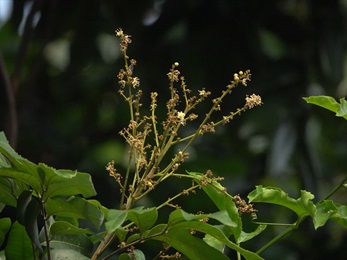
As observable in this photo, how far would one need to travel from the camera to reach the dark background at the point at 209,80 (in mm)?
1963

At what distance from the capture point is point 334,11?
81.3 inches

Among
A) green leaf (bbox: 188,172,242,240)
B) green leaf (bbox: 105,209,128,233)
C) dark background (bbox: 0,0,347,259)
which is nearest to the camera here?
green leaf (bbox: 105,209,128,233)

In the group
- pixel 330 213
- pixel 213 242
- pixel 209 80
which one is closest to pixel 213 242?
pixel 213 242

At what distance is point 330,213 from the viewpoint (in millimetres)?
629

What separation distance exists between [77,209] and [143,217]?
0.16ft

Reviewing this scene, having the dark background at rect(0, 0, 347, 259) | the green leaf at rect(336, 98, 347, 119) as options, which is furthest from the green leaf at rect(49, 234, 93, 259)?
the dark background at rect(0, 0, 347, 259)

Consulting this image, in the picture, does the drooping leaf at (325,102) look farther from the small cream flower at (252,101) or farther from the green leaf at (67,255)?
the green leaf at (67,255)

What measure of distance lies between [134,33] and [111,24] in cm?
11

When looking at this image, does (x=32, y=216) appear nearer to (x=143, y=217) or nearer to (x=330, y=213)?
(x=143, y=217)

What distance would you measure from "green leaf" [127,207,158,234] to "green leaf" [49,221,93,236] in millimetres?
39

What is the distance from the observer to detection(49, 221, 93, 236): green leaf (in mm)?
616

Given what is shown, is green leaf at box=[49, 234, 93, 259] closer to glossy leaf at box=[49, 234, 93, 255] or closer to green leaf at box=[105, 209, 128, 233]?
glossy leaf at box=[49, 234, 93, 255]

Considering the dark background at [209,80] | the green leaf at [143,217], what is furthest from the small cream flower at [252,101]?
the dark background at [209,80]

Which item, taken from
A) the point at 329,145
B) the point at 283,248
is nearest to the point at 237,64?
the point at 283,248
